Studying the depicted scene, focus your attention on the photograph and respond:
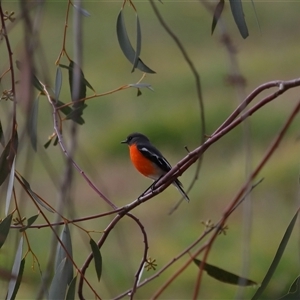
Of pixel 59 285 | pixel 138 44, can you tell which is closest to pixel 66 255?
pixel 59 285

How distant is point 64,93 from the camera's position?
736cm

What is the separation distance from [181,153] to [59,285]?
4095 mm

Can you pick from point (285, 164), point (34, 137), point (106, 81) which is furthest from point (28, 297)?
A: point (106, 81)

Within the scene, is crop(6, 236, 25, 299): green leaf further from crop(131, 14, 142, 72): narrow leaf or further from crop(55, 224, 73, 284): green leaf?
crop(131, 14, 142, 72): narrow leaf

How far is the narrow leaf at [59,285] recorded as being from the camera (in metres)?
1.62

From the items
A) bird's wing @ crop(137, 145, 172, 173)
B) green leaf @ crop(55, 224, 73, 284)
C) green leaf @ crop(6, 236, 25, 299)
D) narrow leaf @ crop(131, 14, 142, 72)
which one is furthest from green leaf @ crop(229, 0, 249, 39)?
bird's wing @ crop(137, 145, 172, 173)

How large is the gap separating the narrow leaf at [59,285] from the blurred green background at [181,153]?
1.62m

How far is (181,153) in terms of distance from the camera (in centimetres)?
571

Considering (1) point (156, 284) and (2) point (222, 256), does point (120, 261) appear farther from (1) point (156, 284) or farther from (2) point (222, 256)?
(2) point (222, 256)

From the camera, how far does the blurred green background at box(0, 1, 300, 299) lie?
15.3ft

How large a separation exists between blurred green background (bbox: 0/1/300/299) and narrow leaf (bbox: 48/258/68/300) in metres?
1.62

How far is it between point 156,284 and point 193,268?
30 cm

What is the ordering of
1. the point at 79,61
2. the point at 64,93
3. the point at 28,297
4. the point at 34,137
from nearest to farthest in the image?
the point at 79,61
the point at 34,137
the point at 28,297
the point at 64,93

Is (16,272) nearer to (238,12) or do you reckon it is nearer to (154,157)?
(238,12)
